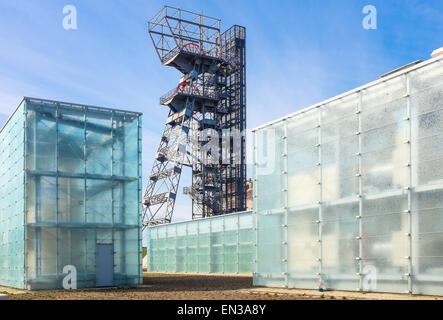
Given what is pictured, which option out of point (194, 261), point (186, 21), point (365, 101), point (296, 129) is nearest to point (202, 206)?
point (194, 261)

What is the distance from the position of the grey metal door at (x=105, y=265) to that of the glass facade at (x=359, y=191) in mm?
7666

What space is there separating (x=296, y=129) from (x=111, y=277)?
1228 centimetres

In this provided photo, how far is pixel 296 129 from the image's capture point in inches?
938

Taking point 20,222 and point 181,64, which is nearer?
point 20,222

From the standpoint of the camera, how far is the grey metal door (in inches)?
1077

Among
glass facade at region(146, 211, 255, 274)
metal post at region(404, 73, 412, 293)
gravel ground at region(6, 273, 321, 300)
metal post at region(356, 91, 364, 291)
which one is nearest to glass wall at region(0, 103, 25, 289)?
gravel ground at region(6, 273, 321, 300)

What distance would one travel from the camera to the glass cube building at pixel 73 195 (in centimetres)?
2619

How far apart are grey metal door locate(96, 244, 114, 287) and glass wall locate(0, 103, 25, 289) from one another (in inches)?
144

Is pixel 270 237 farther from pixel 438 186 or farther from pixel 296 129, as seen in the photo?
pixel 438 186

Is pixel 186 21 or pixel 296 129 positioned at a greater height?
pixel 186 21

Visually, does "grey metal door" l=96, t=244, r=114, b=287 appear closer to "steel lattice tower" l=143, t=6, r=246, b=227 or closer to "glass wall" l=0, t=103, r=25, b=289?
"glass wall" l=0, t=103, r=25, b=289
